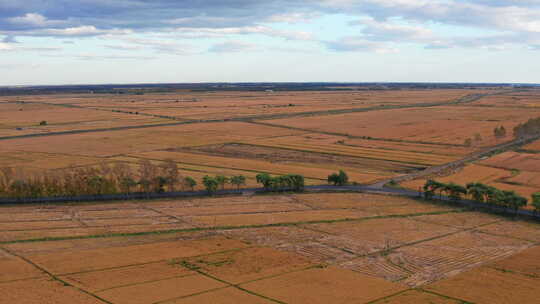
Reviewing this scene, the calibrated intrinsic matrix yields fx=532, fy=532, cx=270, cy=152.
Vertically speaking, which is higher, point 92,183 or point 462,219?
point 92,183

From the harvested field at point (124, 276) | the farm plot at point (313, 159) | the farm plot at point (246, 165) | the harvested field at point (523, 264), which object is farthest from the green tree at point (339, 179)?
the harvested field at point (124, 276)

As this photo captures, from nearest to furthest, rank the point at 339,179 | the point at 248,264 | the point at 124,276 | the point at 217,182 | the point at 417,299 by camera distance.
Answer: the point at 417,299 < the point at 124,276 < the point at 248,264 < the point at 217,182 < the point at 339,179

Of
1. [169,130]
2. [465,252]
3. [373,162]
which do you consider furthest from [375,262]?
[169,130]

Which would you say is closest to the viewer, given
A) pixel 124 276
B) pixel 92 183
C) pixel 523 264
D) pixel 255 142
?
pixel 124 276

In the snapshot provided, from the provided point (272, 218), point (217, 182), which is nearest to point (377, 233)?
point (272, 218)

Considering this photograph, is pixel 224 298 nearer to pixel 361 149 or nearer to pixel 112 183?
pixel 112 183

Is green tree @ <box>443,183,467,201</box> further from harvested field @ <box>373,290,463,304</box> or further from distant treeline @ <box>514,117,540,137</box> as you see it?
distant treeline @ <box>514,117,540,137</box>

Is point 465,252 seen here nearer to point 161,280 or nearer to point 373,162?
point 161,280

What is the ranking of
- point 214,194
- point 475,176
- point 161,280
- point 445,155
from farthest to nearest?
point 445,155, point 475,176, point 214,194, point 161,280

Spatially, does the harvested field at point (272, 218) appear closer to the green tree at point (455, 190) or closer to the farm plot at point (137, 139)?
the green tree at point (455, 190)
